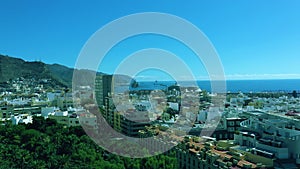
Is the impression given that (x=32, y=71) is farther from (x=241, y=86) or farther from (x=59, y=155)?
(x=241, y=86)

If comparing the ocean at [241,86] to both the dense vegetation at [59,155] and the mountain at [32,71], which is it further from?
the dense vegetation at [59,155]

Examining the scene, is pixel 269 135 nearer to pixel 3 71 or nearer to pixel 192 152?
pixel 192 152

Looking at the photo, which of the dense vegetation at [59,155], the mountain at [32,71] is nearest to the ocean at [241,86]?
the mountain at [32,71]

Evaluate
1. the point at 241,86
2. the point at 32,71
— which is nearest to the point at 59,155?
the point at 32,71

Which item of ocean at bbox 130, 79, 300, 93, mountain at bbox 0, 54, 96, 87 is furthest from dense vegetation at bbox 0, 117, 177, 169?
mountain at bbox 0, 54, 96, 87

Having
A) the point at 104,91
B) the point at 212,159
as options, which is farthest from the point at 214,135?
the point at 104,91
